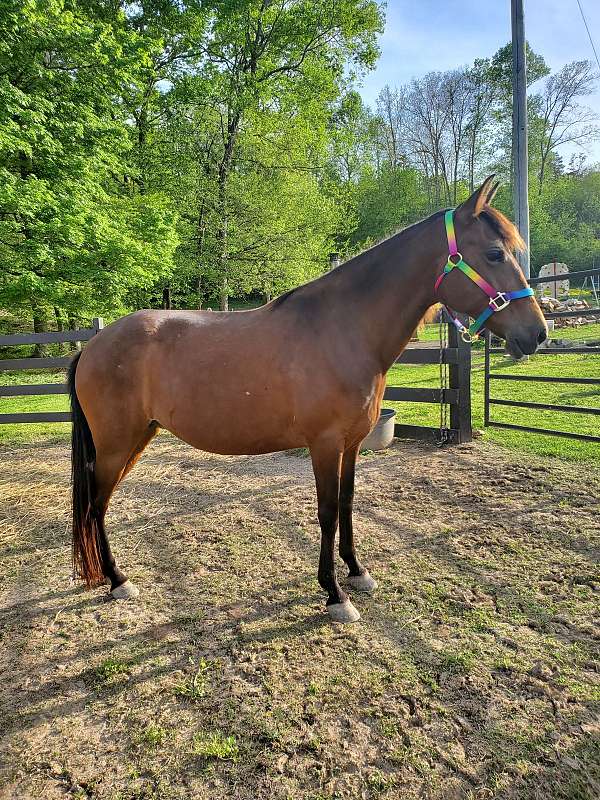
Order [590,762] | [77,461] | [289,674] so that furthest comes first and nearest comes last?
[77,461]
[289,674]
[590,762]

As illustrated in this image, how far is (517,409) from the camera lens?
24.0ft

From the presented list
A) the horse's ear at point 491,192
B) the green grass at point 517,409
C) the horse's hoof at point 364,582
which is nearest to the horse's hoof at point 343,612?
the horse's hoof at point 364,582

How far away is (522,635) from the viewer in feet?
7.55

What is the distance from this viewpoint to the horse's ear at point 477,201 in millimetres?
2297

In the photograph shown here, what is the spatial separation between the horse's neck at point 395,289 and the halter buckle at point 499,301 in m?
0.35

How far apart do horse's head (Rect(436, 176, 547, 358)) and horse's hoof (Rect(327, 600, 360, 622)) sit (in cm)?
172

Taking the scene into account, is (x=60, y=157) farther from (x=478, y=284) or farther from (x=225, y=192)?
(x=478, y=284)

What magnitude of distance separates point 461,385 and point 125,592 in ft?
14.4

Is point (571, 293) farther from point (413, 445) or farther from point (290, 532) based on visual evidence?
point (290, 532)

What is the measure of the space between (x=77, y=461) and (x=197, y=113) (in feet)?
49.5

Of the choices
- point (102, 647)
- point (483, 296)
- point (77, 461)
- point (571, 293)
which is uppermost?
point (571, 293)

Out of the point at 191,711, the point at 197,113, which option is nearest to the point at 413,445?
the point at 191,711

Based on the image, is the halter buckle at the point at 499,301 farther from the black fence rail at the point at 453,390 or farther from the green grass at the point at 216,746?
the black fence rail at the point at 453,390

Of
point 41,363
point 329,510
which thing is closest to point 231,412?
point 329,510
